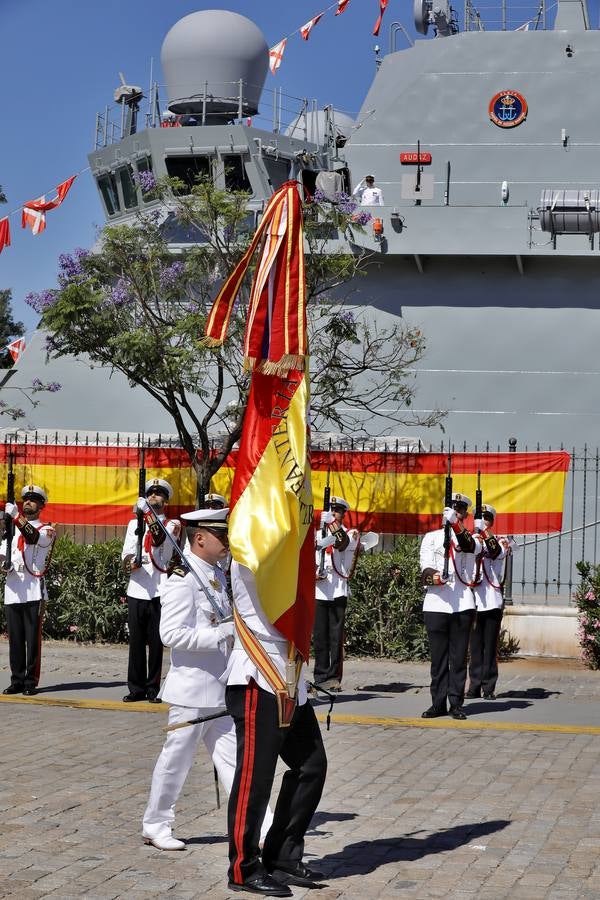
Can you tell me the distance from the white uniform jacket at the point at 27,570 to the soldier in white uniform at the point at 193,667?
5694 millimetres

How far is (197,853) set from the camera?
22.3ft

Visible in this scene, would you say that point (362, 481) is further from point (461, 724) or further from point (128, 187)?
point (128, 187)

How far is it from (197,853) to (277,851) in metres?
0.80

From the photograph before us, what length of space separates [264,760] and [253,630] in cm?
62

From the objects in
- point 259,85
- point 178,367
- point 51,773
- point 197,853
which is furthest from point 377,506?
point 259,85

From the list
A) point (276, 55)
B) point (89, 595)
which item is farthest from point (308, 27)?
point (89, 595)

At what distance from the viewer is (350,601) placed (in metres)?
15.2

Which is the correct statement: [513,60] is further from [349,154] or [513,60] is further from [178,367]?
[178,367]

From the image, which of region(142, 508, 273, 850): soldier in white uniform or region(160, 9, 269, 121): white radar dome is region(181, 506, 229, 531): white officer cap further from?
region(160, 9, 269, 121): white radar dome

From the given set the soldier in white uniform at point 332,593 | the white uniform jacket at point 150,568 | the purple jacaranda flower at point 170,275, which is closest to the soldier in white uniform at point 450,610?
the soldier in white uniform at point 332,593

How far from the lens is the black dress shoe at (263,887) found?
234 inches

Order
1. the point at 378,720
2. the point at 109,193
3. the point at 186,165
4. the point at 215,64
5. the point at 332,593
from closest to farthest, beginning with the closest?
the point at 378,720, the point at 332,593, the point at 186,165, the point at 215,64, the point at 109,193

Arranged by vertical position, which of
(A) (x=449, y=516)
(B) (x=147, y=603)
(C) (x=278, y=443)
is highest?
(C) (x=278, y=443)

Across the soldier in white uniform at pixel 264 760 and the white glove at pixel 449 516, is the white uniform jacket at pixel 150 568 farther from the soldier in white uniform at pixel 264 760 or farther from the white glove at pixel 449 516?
the soldier in white uniform at pixel 264 760
